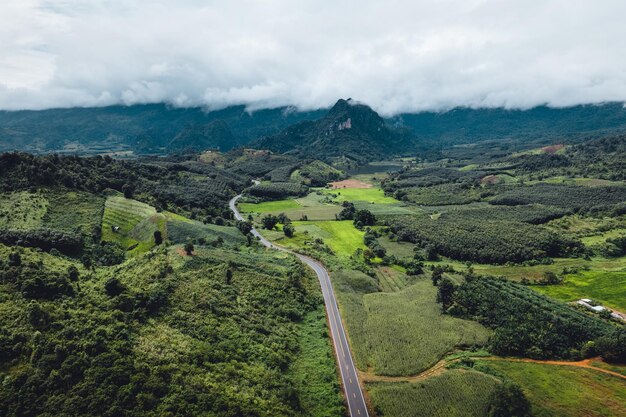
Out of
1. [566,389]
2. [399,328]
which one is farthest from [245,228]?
[566,389]

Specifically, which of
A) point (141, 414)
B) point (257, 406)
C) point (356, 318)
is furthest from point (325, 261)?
point (141, 414)

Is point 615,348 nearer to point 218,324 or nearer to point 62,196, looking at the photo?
point 218,324

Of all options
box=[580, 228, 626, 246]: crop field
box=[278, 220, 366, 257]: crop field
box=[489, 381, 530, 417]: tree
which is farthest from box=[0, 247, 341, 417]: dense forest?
box=[580, 228, 626, 246]: crop field

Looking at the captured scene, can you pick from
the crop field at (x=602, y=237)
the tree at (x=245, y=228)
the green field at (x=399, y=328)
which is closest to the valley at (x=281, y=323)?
the green field at (x=399, y=328)

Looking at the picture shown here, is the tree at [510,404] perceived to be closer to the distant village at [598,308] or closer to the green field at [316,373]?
the green field at [316,373]

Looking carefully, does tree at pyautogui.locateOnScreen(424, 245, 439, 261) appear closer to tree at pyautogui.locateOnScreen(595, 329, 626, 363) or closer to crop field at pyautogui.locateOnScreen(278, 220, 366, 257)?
crop field at pyautogui.locateOnScreen(278, 220, 366, 257)

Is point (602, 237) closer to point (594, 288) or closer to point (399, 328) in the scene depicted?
point (594, 288)
